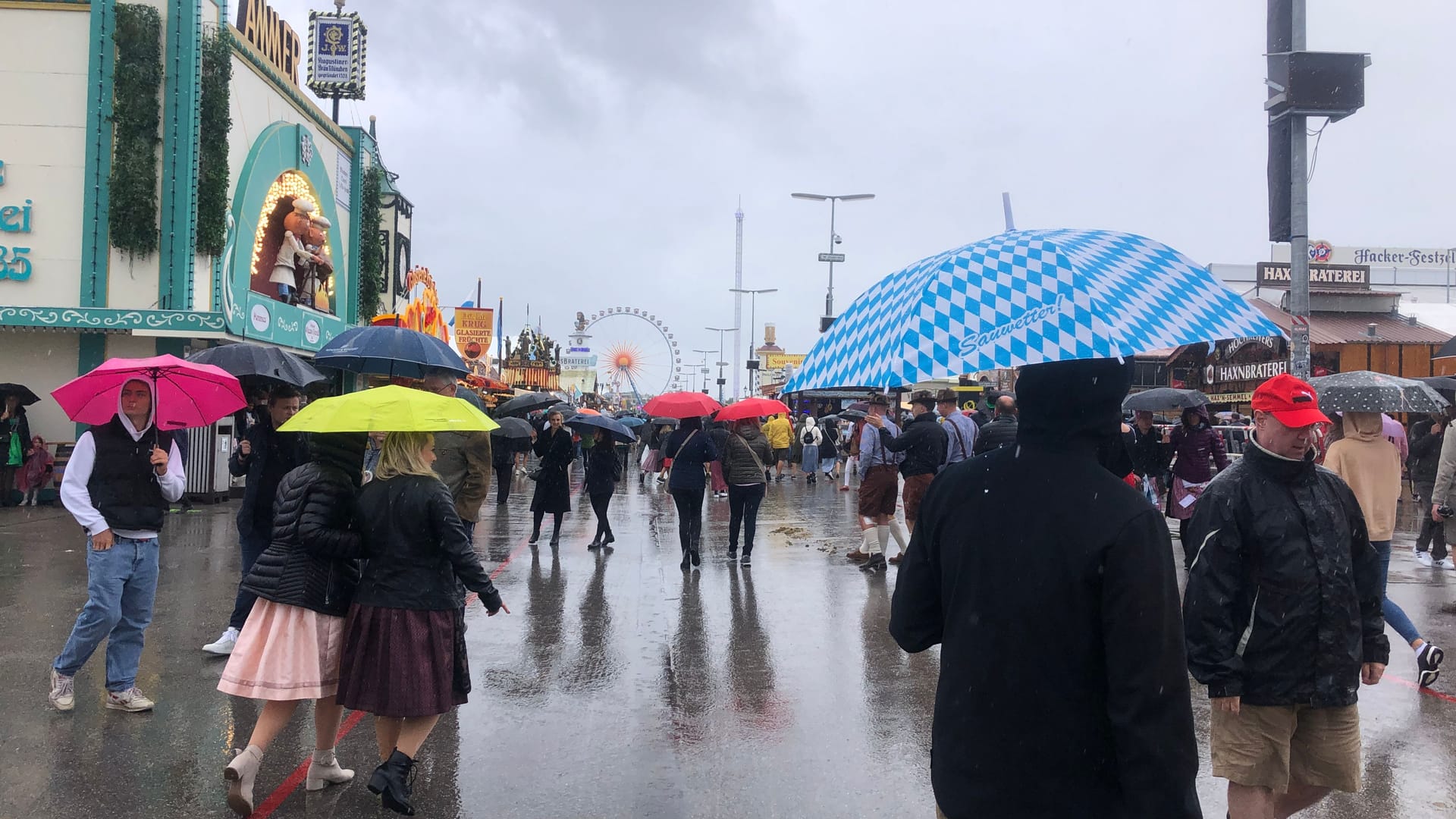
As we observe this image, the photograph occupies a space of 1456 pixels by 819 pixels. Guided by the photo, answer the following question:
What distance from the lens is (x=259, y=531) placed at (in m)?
6.73

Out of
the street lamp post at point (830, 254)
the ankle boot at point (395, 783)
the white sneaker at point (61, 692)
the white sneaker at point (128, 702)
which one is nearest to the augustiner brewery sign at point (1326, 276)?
the street lamp post at point (830, 254)

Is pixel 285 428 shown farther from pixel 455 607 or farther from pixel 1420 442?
pixel 1420 442

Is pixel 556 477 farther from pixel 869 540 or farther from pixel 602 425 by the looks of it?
pixel 869 540

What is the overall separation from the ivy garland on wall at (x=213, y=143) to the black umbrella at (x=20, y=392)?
3469 millimetres

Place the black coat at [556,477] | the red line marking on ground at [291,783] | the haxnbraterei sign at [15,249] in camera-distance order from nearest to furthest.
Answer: the red line marking on ground at [291,783]
the black coat at [556,477]
the haxnbraterei sign at [15,249]

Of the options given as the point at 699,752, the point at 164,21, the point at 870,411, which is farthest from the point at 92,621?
the point at 164,21

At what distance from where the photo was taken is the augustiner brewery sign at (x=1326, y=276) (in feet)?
104

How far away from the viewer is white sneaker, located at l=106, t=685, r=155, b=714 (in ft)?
18.0

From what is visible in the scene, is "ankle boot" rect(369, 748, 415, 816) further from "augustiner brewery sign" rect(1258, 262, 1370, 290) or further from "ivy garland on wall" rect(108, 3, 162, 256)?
"augustiner brewery sign" rect(1258, 262, 1370, 290)

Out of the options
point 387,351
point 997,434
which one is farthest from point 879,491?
point 387,351

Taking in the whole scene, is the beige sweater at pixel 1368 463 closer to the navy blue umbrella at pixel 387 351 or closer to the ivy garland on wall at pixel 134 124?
the navy blue umbrella at pixel 387 351

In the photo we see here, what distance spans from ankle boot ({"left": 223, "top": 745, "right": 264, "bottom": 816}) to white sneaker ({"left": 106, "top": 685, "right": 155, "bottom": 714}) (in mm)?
1779

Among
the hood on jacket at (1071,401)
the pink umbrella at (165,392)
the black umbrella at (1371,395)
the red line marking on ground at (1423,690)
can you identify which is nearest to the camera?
the hood on jacket at (1071,401)

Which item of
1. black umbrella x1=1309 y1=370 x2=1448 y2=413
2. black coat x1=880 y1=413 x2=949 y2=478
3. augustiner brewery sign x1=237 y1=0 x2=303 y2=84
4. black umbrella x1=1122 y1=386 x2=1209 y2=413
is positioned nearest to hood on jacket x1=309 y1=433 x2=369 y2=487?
black umbrella x1=1309 y1=370 x2=1448 y2=413
